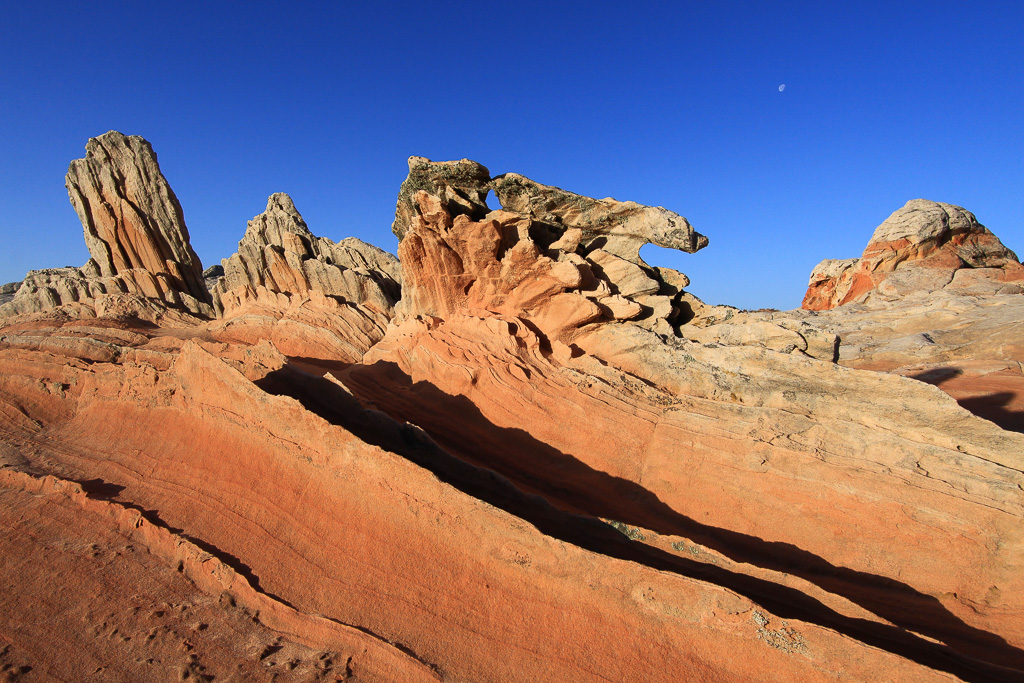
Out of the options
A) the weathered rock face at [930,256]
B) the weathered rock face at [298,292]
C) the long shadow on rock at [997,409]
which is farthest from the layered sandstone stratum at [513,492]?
the weathered rock face at [930,256]

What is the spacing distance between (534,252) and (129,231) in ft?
50.7

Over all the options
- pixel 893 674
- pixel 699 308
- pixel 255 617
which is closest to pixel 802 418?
pixel 893 674

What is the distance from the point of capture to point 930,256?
26.0 metres

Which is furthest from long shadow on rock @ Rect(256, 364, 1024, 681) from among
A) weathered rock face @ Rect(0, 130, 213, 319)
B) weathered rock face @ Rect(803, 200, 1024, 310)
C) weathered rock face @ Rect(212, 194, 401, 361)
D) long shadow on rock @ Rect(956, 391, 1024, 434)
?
weathered rock face @ Rect(803, 200, 1024, 310)

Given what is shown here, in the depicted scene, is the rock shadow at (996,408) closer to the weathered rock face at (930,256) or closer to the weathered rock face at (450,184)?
the weathered rock face at (450,184)

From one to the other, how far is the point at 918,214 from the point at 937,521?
27.6 metres

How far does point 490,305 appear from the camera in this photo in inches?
406

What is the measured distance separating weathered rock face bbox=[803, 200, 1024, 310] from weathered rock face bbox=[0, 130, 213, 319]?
31.9m

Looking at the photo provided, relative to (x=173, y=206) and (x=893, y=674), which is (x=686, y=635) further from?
(x=173, y=206)

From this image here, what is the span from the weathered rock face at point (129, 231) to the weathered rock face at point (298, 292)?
1.87 meters

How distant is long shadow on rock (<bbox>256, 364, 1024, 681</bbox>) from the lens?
4324 millimetres

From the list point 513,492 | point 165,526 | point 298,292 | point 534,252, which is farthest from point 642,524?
point 298,292

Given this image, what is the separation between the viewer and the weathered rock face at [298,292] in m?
13.7

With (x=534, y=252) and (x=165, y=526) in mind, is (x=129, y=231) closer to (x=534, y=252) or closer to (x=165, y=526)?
(x=534, y=252)
